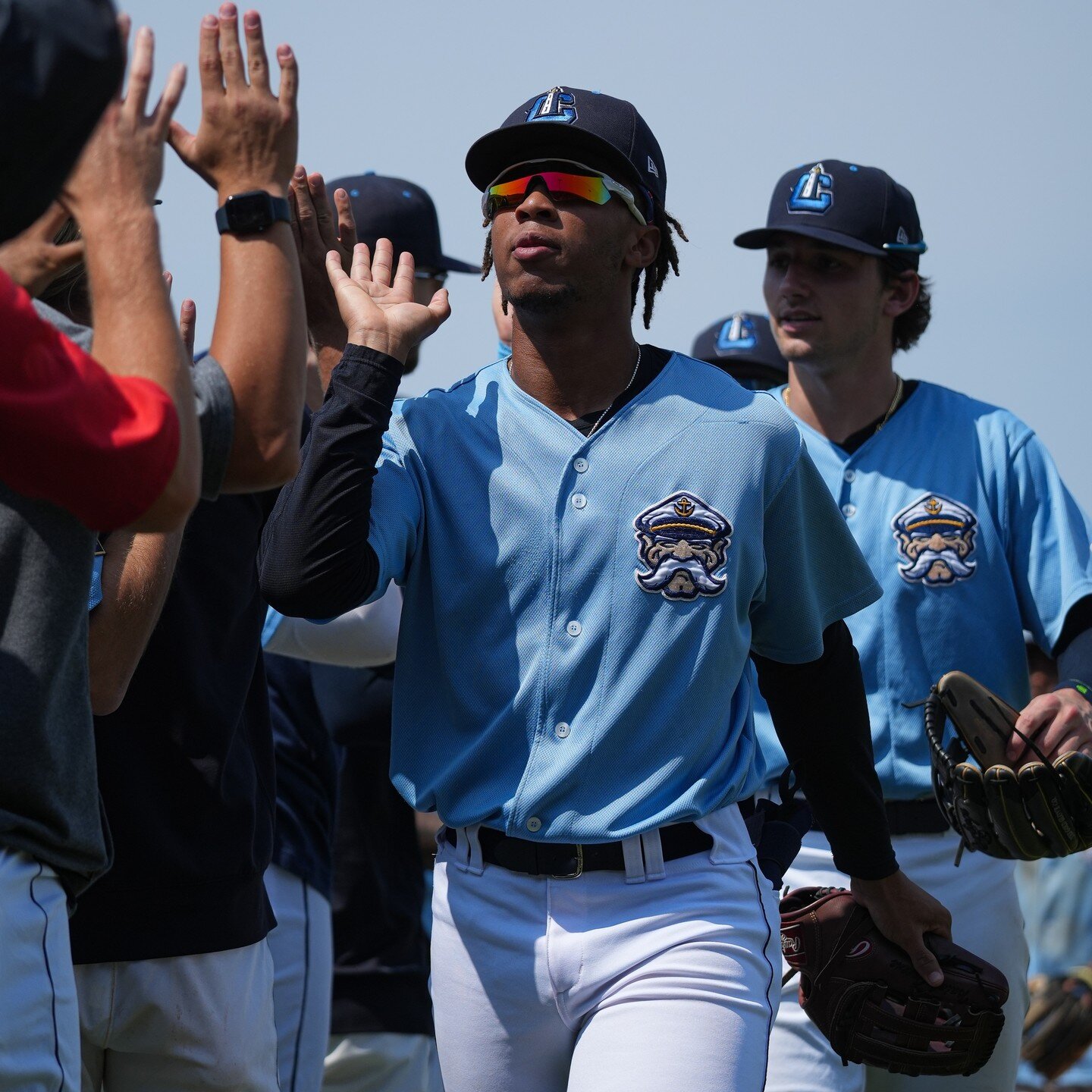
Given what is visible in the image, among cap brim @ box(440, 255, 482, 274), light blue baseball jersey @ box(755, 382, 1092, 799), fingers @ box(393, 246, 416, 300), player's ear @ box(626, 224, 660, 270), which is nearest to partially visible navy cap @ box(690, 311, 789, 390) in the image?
cap brim @ box(440, 255, 482, 274)

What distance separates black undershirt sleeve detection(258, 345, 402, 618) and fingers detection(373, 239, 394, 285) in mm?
319

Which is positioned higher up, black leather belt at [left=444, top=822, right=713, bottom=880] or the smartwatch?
the smartwatch

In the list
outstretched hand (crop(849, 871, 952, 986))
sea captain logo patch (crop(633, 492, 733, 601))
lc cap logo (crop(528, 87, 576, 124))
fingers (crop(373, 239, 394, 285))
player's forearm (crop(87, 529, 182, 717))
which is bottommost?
outstretched hand (crop(849, 871, 952, 986))

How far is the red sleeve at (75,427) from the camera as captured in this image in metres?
2.15

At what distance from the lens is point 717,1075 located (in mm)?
3340

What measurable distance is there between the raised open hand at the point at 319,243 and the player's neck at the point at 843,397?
204 centimetres

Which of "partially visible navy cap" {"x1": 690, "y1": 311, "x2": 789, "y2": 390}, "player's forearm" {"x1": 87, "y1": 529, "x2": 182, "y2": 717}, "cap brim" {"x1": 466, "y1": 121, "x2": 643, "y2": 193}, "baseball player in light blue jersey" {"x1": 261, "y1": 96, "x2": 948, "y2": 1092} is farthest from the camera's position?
"partially visible navy cap" {"x1": 690, "y1": 311, "x2": 789, "y2": 390}

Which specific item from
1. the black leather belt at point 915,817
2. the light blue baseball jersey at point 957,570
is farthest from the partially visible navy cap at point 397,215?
the black leather belt at point 915,817

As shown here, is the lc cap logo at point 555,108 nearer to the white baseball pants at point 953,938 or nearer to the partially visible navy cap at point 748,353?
the white baseball pants at point 953,938

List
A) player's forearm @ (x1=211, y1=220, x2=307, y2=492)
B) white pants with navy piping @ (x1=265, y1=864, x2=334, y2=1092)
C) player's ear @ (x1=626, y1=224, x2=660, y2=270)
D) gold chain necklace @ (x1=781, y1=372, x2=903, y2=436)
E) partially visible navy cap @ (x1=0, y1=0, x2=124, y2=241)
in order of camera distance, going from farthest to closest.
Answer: gold chain necklace @ (x1=781, y1=372, x2=903, y2=436) < white pants with navy piping @ (x1=265, y1=864, x2=334, y2=1092) < player's ear @ (x1=626, y1=224, x2=660, y2=270) < player's forearm @ (x1=211, y1=220, x2=307, y2=492) < partially visible navy cap @ (x1=0, y1=0, x2=124, y2=241)

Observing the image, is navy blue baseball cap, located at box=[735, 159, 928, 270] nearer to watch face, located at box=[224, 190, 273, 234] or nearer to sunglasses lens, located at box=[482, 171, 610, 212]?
sunglasses lens, located at box=[482, 171, 610, 212]

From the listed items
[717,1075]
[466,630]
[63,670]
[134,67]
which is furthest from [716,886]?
[134,67]

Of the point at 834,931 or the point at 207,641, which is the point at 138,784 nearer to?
the point at 207,641

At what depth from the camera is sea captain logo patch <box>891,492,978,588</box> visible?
5.11 m
